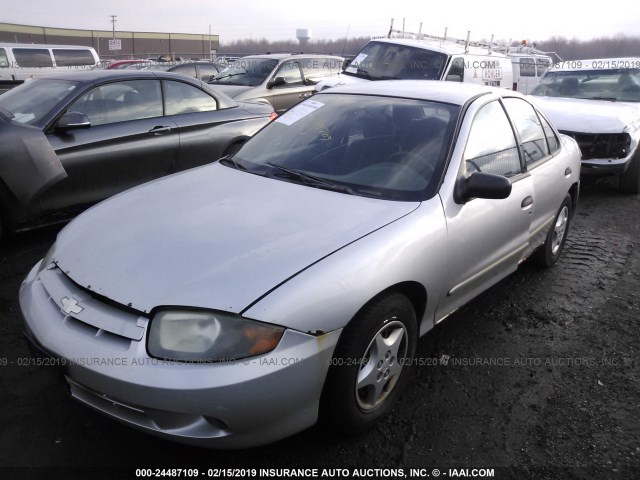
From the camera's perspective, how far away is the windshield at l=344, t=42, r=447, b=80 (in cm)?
877

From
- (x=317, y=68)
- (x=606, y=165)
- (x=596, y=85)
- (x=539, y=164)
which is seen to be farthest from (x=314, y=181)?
(x=317, y=68)

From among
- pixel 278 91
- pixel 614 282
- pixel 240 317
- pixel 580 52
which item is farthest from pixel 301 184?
pixel 580 52

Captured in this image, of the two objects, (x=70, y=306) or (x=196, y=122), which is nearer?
(x=70, y=306)

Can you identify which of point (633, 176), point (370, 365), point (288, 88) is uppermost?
point (288, 88)

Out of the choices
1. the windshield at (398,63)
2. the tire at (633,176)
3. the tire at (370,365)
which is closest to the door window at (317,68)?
the windshield at (398,63)

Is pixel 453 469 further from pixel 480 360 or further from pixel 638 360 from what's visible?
pixel 638 360

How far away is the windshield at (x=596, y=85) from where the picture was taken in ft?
25.5

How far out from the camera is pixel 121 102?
499cm

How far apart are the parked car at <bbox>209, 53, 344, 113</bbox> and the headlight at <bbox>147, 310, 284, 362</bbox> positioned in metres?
7.87

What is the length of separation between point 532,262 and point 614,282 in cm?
64

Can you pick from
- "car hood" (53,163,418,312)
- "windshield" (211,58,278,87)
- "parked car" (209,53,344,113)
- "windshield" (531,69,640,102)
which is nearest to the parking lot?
"car hood" (53,163,418,312)

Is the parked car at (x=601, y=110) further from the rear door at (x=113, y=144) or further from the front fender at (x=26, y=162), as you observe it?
the front fender at (x=26, y=162)

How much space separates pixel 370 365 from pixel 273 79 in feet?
27.8

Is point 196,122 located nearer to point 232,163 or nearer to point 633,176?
point 232,163
